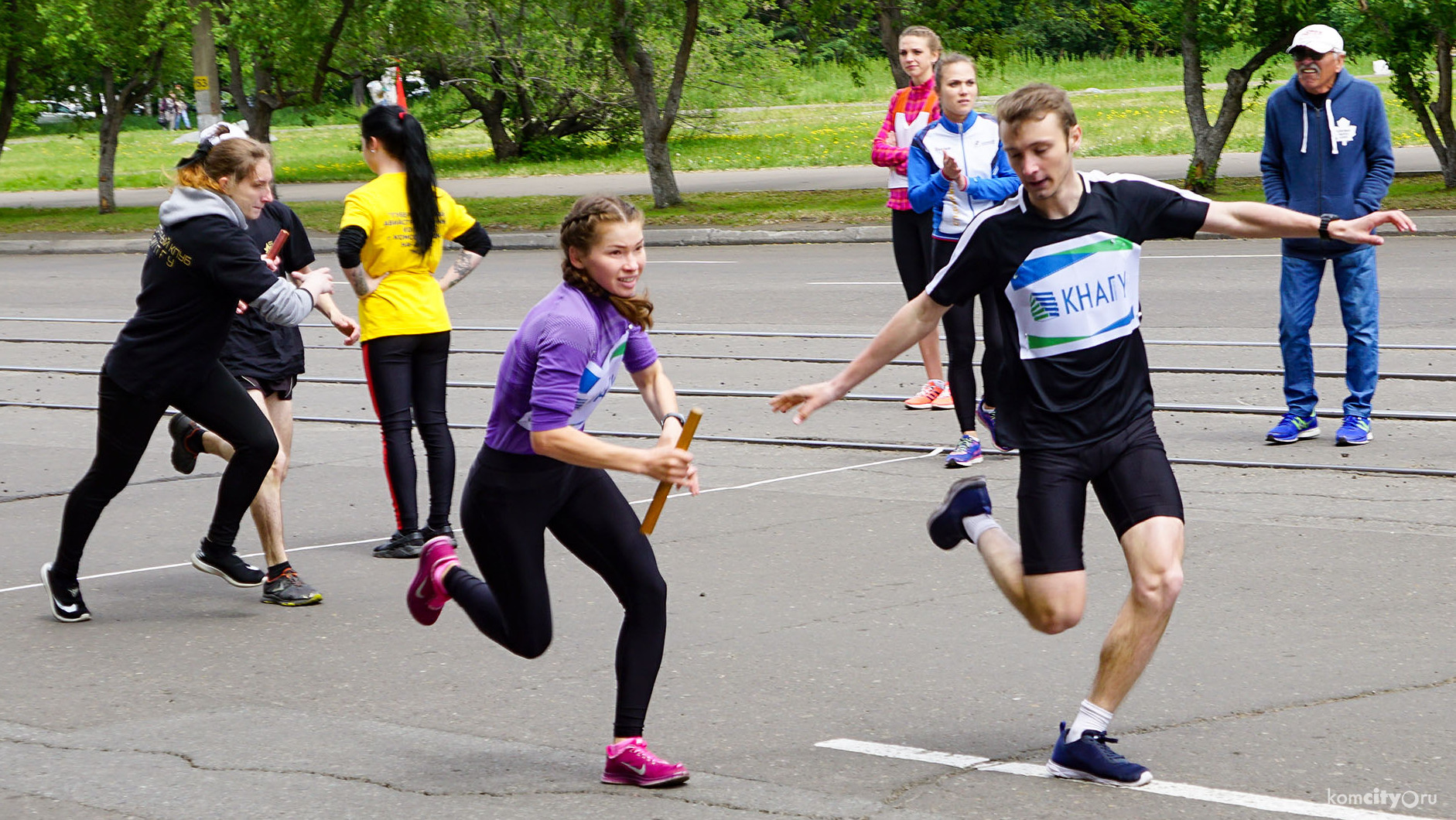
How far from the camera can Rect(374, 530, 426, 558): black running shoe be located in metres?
7.09

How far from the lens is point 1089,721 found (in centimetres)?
419

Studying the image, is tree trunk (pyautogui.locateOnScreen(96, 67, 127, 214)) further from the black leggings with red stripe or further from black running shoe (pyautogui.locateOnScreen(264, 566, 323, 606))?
black running shoe (pyautogui.locateOnScreen(264, 566, 323, 606))

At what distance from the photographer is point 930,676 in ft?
16.8

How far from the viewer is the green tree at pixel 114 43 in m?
25.8

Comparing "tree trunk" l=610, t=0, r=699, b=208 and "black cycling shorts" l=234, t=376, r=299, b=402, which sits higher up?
"tree trunk" l=610, t=0, r=699, b=208

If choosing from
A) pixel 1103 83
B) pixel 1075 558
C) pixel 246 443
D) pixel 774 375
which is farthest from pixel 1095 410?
pixel 1103 83

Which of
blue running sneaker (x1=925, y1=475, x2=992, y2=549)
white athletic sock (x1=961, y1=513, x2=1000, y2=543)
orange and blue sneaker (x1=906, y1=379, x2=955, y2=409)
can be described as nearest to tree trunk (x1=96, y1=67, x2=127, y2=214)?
orange and blue sneaker (x1=906, y1=379, x2=955, y2=409)

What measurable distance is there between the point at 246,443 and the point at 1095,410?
3322 mm

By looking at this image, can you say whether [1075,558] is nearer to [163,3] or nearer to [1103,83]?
[163,3]

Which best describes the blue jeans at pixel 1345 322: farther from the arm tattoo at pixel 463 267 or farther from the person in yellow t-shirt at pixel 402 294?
the person in yellow t-shirt at pixel 402 294

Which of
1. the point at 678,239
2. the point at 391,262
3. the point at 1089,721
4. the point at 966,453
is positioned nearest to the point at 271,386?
the point at 391,262

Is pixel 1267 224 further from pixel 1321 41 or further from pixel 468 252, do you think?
pixel 1321 41

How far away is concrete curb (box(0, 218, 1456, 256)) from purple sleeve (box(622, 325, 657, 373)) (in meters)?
14.2

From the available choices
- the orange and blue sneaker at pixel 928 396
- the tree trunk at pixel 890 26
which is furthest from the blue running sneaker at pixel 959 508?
the tree trunk at pixel 890 26
